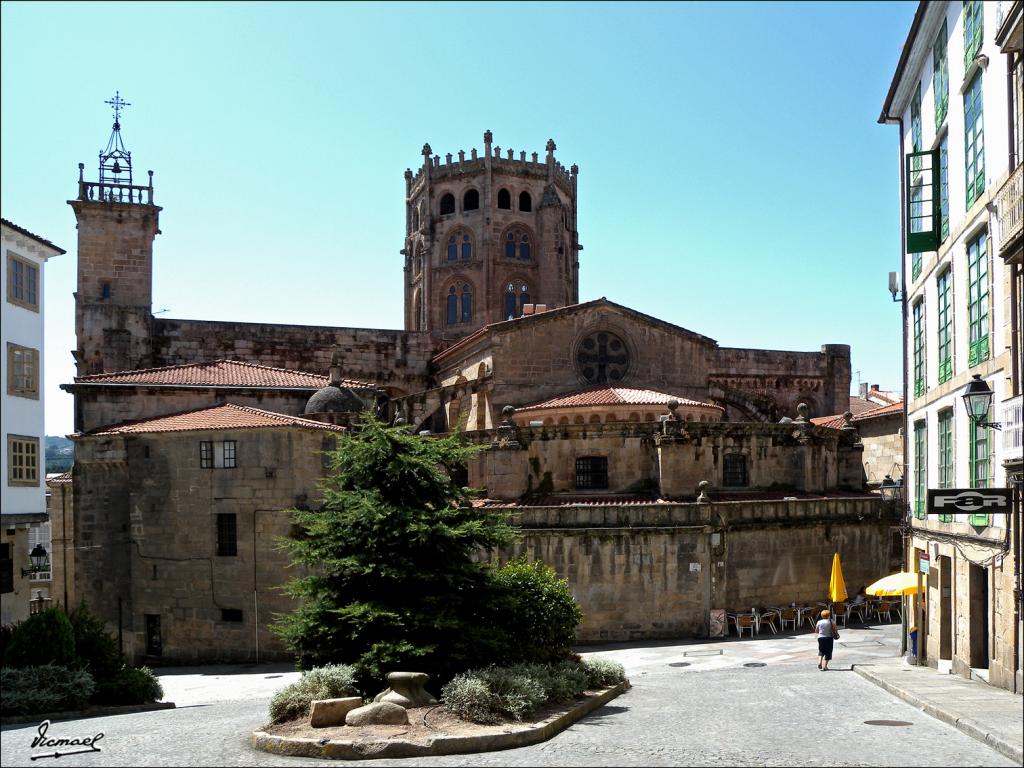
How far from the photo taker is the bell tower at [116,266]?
144ft

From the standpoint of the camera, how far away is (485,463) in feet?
113

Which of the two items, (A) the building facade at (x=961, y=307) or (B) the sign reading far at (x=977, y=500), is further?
(A) the building facade at (x=961, y=307)

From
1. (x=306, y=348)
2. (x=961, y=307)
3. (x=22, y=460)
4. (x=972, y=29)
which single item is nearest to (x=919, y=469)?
(x=961, y=307)

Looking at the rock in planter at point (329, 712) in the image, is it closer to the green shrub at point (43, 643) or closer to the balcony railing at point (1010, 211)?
the green shrub at point (43, 643)

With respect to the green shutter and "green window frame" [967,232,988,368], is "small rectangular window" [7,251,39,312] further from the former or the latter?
"green window frame" [967,232,988,368]

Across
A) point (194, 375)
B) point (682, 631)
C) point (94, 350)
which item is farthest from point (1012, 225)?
point (94, 350)

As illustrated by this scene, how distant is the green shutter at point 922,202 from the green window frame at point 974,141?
234 centimetres

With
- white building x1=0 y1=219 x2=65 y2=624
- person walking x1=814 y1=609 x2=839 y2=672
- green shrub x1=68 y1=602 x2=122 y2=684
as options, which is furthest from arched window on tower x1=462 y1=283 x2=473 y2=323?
green shrub x1=68 y1=602 x2=122 y2=684

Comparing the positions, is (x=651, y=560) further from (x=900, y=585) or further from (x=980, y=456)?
(x=980, y=456)

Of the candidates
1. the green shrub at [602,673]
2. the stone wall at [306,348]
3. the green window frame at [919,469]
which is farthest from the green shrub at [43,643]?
the stone wall at [306,348]

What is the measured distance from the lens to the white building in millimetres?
25250

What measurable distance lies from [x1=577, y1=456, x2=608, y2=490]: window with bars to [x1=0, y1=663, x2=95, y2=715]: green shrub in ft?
58.8

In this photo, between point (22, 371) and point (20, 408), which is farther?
point (22, 371)

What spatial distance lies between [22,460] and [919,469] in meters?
21.9
